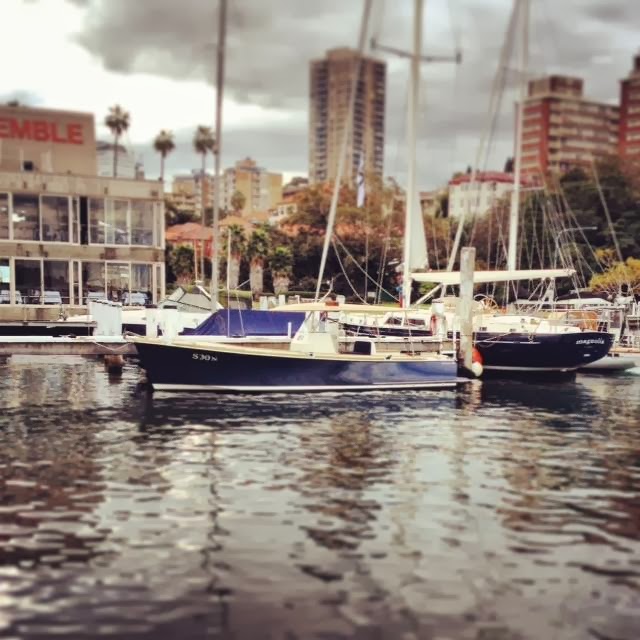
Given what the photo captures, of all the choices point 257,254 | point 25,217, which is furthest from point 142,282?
point 257,254

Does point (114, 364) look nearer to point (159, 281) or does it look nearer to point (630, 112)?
point (159, 281)

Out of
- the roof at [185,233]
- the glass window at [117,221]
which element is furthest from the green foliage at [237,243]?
the glass window at [117,221]

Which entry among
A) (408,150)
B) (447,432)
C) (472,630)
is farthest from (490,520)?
(408,150)

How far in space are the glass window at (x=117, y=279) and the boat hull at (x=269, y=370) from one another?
22.0 metres

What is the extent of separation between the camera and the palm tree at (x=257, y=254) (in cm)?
7569

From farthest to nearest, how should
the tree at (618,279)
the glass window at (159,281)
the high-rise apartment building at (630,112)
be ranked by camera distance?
1. the high-rise apartment building at (630,112)
2. the tree at (618,279)
3. the glass window at (159,281)

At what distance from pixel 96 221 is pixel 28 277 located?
523 cm

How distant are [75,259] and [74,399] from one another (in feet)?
74.9

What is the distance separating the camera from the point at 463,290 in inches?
1298

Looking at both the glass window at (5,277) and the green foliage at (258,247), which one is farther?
the green foliage at (258,247)

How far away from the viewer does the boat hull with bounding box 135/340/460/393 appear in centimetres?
2595

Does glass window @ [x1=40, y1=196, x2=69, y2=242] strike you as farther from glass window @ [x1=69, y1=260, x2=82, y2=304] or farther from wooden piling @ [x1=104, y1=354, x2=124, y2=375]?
wooden piling @ [x1=104, y1=354, x2=124, y2=375]

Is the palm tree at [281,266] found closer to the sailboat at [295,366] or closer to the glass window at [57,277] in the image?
the glass window at [57,277]

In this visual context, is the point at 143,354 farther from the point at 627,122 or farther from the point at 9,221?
the point at 627,122
